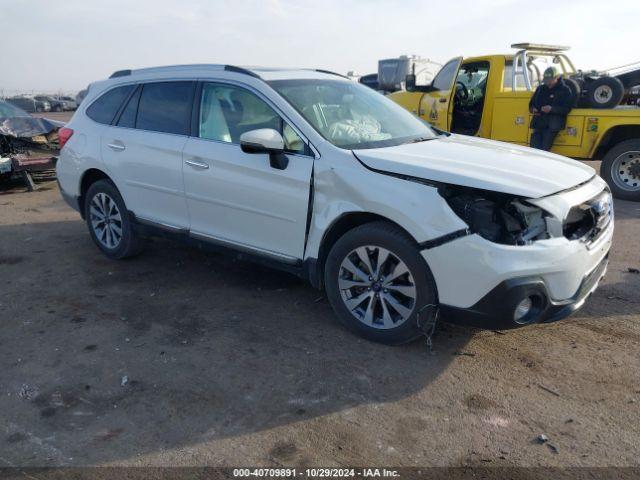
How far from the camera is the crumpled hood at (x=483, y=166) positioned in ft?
10.5

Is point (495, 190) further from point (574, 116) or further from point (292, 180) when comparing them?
point (574, 116)

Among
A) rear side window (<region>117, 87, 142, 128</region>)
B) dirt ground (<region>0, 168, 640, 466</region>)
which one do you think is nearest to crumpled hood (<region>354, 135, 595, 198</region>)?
dirt ground (<region>0, 168, 640, 466</region>)

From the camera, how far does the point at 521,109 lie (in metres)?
8.52

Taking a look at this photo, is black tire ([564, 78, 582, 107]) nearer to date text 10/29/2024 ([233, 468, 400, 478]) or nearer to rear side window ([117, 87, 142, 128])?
rear side window ([117, 87, 142, 128])

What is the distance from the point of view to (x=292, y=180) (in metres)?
3.79

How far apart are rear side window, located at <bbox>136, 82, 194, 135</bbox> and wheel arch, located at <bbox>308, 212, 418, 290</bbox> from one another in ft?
5.31

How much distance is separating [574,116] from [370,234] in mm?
5825

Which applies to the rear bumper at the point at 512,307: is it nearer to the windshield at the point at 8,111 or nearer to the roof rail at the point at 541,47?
the roof rail at the point at 541,47

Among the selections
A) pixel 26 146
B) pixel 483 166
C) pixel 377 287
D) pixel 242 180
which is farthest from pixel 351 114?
pixel 26 146

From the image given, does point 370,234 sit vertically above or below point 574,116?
below

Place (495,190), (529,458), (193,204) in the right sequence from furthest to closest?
(193,204), (495,190), (529,458)

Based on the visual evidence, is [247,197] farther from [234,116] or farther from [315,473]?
[315,473]

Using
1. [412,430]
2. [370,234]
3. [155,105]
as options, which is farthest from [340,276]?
[155,105]

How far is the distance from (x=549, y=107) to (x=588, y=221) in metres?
4.83
